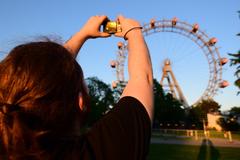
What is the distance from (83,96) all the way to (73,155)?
0.20 meters

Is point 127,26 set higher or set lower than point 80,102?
higher

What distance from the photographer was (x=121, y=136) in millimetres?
1235

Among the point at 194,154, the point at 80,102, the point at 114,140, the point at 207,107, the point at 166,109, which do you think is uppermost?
the point at 207,107

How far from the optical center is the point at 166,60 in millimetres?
54938

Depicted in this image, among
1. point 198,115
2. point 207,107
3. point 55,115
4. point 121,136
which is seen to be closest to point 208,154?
point 121,136

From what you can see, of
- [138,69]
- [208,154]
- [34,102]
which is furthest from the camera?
[208,154]

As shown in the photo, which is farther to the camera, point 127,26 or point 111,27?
point 111,27

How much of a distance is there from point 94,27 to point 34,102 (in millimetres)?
812

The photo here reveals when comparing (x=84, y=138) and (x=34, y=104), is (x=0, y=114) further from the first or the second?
(x=84, y=138)

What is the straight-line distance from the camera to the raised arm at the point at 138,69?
1352 millimetres

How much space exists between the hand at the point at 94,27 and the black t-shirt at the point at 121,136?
667 mm

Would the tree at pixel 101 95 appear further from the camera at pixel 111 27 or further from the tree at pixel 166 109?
the camera at pixel 111 27

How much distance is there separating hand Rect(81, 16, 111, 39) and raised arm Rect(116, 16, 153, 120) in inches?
A: 8.6

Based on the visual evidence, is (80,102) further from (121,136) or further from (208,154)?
(208,154)
